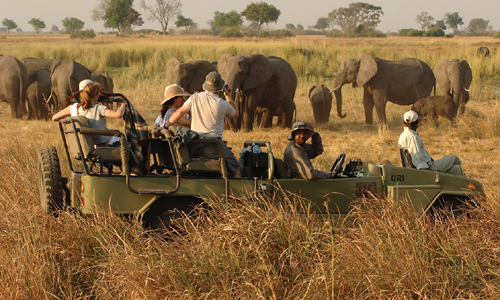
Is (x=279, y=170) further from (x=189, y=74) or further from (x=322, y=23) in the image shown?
(x=322, y=23)

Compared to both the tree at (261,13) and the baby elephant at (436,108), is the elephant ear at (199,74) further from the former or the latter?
the tree at (261,13)

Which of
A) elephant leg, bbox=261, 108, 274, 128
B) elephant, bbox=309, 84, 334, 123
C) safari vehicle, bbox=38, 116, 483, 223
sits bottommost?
elephant leg, bbox=261, 108, 274, 128

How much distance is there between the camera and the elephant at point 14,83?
51.1ft

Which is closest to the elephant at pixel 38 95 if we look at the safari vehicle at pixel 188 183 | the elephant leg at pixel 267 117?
the elephant leg at pixel 267 117

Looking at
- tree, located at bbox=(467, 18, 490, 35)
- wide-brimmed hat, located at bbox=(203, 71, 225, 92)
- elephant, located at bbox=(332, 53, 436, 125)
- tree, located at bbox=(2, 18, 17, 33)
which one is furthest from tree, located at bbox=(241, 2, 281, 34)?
wide-brimmed hat, located at bbox=(203, 71, 225, 92)

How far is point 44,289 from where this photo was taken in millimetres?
4020

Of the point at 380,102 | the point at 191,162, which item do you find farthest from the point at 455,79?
the point at 191,162

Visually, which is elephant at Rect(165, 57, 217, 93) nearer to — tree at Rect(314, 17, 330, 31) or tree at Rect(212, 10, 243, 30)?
tree at Rect(212, 10, 243, 30)

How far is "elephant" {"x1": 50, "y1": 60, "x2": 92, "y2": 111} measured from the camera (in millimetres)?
15000

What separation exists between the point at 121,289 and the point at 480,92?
17.5 meters

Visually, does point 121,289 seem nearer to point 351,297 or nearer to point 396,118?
point 351,297

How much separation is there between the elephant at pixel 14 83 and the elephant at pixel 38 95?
24 cm

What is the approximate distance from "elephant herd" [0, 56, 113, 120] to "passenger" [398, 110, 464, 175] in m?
10.6

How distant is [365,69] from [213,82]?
1043 centimetres
